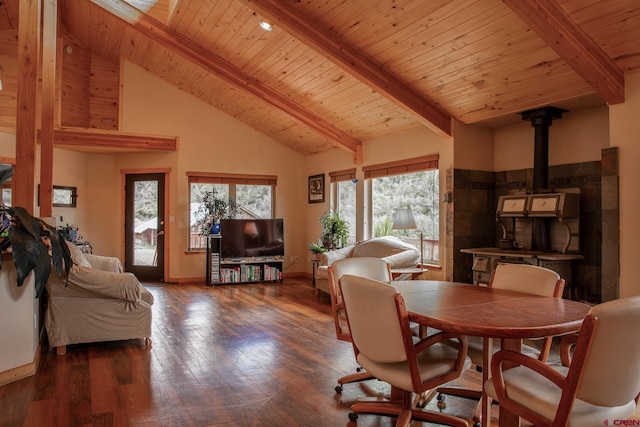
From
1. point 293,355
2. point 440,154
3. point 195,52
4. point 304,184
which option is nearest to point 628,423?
point 293,355

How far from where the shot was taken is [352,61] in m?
4.71

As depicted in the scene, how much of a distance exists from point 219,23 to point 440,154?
3.21 metres

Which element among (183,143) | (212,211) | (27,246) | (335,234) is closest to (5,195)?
(183,143)

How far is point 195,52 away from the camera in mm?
6059

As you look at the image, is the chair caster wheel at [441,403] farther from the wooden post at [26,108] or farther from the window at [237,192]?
the window at [237,192]

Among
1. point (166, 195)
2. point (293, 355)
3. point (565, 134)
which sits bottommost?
point (293, 355)

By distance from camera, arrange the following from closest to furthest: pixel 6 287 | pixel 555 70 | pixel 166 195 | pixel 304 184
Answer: pixel 6 287 → pixel 555 70 → pixel 166 195 → pixel 304 184

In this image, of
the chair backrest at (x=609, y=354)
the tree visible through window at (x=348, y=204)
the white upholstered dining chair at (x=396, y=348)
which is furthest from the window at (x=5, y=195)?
the chair backrest at (x=609, y=354)

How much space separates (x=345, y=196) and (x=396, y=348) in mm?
5716

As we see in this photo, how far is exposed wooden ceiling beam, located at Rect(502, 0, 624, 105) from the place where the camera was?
3270mm

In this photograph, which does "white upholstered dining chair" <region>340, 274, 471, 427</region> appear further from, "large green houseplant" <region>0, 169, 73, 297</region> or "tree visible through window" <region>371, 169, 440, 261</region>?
"tree visible through window" <region>371, 169, 440, 261</region>

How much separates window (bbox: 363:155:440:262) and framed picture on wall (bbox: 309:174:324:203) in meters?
1.40

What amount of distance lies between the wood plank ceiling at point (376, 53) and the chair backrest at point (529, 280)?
1.87 m

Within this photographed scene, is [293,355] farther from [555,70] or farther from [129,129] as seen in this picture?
[129,129]
